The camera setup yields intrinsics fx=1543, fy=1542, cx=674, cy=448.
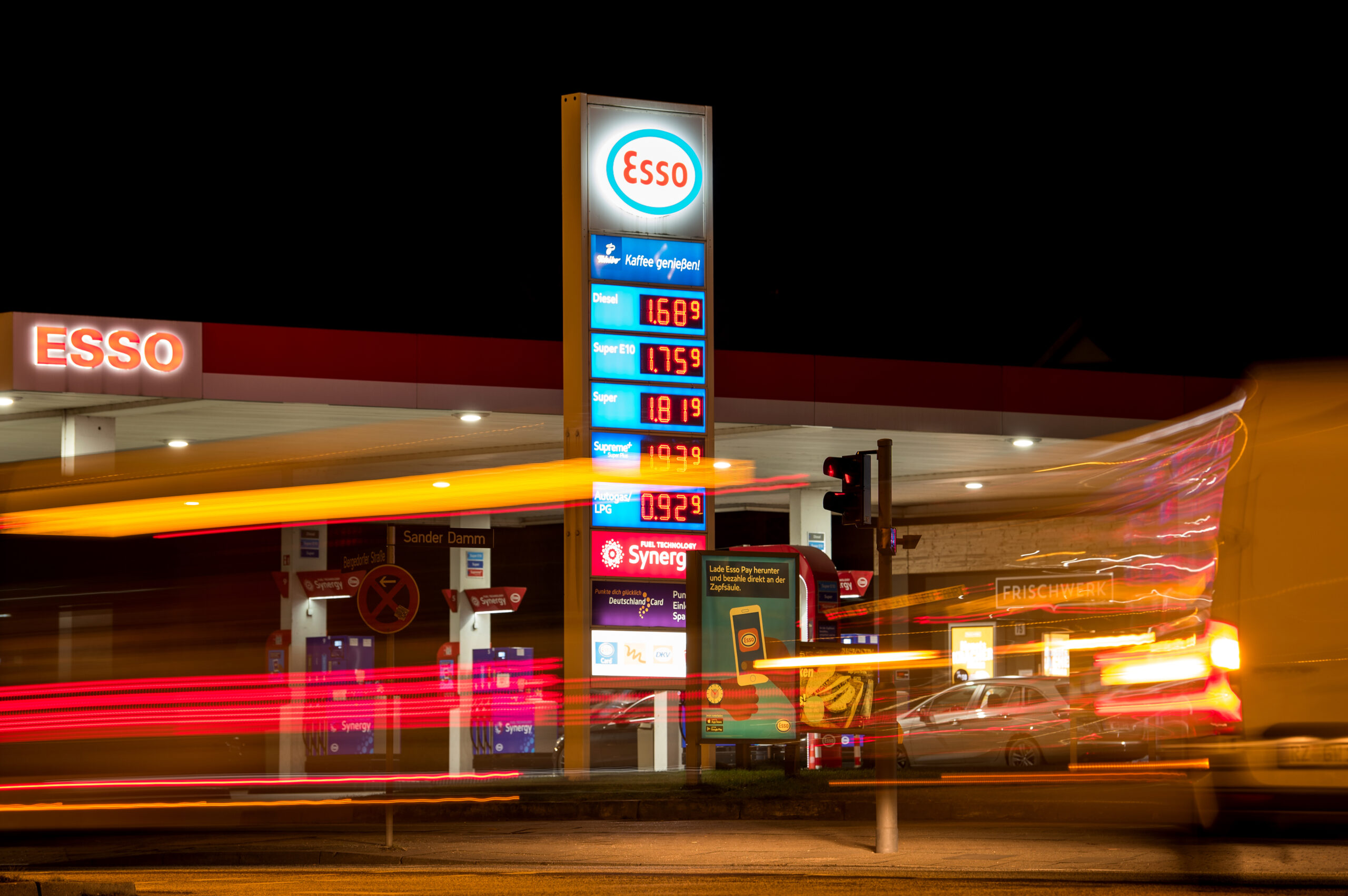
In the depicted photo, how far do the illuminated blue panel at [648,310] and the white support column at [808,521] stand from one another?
778cm

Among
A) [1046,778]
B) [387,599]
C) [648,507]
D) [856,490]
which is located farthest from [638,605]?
[856,490]

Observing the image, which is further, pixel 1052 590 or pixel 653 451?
pixel 1052 590

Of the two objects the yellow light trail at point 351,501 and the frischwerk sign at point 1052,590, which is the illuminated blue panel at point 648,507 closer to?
the yellow light trail at point 351,501

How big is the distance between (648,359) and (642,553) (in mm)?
2376

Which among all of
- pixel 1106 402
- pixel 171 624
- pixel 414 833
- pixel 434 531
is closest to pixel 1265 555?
pixel 414 833

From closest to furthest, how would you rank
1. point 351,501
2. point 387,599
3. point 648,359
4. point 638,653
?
point 387,599 < point 638,653 < point 648,359 < point 351,501

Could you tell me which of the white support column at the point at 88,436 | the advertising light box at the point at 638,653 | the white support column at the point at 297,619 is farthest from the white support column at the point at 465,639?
the advertising light box at the point at 638,653

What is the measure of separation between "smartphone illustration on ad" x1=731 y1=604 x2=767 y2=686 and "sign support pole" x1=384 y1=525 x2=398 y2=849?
3637 millimetres

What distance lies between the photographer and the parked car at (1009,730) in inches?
751

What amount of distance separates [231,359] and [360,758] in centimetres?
806

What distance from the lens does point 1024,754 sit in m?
19.6

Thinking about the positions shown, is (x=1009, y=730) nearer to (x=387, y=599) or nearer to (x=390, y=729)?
(x=390, y=729)

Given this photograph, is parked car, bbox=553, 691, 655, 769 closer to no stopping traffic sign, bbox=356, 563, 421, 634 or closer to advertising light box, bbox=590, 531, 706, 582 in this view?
advertising light box, bbox=590, 531, 706, 582

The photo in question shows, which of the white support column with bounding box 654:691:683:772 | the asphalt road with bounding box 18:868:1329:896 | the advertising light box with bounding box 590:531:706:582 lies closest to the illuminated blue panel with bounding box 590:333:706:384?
the advertising light box with bounding box 590:531:706:582
